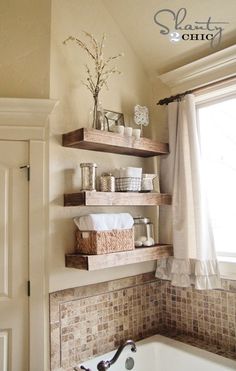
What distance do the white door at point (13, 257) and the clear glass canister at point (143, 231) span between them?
32.6 inches

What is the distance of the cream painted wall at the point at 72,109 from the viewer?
2025 millimetres

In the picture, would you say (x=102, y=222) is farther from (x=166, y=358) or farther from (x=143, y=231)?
(x=166, y=358)

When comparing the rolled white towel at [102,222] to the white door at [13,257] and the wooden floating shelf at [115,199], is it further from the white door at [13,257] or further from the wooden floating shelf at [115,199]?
the white door at [13,257]

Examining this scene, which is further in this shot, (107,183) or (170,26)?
(170,26)

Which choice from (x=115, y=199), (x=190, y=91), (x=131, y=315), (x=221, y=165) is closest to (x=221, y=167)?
(x=221, y=165)

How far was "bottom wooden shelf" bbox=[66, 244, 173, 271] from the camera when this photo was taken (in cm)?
190

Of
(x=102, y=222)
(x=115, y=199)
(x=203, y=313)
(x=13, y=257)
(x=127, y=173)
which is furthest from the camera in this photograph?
(x=203, y=313)

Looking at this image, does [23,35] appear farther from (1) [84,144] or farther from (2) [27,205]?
(2) [27,205]

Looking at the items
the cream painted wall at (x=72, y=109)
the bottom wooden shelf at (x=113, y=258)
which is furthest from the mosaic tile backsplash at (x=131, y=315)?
the bottom wooden shelf at (x=113, y=258)

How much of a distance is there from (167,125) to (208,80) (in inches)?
18.2

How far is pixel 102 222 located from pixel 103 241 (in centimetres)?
12

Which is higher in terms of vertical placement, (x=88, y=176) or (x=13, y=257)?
(x=88, y=176)

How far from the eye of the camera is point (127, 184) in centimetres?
221

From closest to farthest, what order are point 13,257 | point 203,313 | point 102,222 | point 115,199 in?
point 13,257 → point 102,222 → point 115,199 → point 203,313
